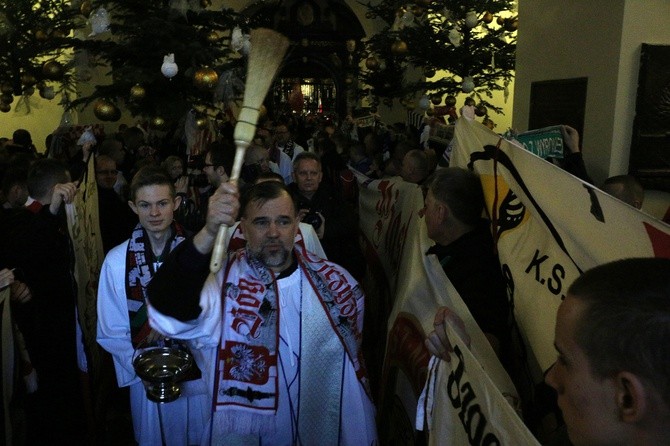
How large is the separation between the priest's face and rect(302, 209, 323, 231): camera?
1554mm

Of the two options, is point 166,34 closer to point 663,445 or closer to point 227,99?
point 227,99

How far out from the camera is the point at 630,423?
1078 millimetres

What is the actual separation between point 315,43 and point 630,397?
815 inches

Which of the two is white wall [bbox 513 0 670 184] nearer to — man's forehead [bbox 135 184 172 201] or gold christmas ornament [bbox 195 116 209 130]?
man's forehead [bbox 135 184 172 201]

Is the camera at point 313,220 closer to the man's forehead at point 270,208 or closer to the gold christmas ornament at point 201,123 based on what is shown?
the man's forehead at point 270,208

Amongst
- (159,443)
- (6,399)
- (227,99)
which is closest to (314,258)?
(159,443)

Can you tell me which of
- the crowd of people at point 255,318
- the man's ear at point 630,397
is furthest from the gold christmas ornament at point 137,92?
the man's ear at point 630,397

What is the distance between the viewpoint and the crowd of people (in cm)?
116

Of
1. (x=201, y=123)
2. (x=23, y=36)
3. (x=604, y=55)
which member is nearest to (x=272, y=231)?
(x=604, y=55)

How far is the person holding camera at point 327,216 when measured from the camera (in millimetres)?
4219

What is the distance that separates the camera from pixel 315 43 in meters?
20.6

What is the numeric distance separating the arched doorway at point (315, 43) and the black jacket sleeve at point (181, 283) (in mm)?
17599

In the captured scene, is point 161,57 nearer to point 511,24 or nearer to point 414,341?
point 414,341

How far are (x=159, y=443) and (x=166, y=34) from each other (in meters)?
4.62
